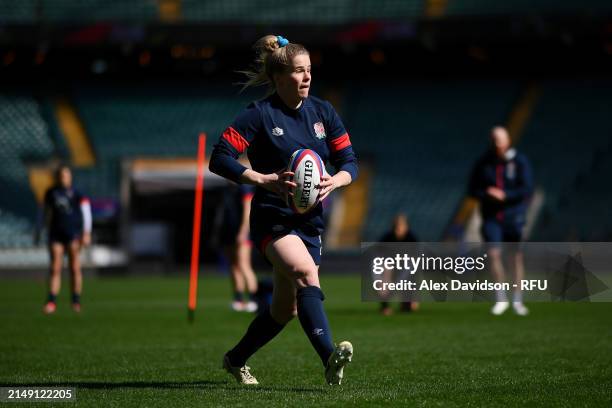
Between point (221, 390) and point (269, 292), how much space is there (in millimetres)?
5610

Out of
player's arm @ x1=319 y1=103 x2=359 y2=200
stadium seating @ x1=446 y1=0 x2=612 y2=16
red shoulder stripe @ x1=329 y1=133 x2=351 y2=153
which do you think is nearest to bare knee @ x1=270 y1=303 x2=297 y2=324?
player's arm @ x1=319 y1=103 x2=359 y2=200

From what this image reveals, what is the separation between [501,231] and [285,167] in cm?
730

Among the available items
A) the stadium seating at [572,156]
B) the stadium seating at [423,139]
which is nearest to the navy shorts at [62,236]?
the stadium seating at [423,139]

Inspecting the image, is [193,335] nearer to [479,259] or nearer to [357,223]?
[479,259]

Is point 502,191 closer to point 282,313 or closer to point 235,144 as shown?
point 282,313

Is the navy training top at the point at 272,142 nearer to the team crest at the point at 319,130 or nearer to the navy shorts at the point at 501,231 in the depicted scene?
the team crest at the point at 319,130

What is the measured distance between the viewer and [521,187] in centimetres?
1226

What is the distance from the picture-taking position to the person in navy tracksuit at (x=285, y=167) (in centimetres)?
531

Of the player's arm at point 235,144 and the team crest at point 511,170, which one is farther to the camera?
the team crest at point 511,170

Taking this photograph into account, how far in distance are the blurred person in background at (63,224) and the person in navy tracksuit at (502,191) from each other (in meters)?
5.61

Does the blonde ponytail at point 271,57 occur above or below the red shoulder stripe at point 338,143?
above

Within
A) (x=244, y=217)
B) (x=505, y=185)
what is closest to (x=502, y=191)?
(x=505, y=185)

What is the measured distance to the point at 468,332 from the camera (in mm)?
9961

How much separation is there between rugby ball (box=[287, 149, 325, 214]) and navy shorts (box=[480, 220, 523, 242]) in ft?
23.4
